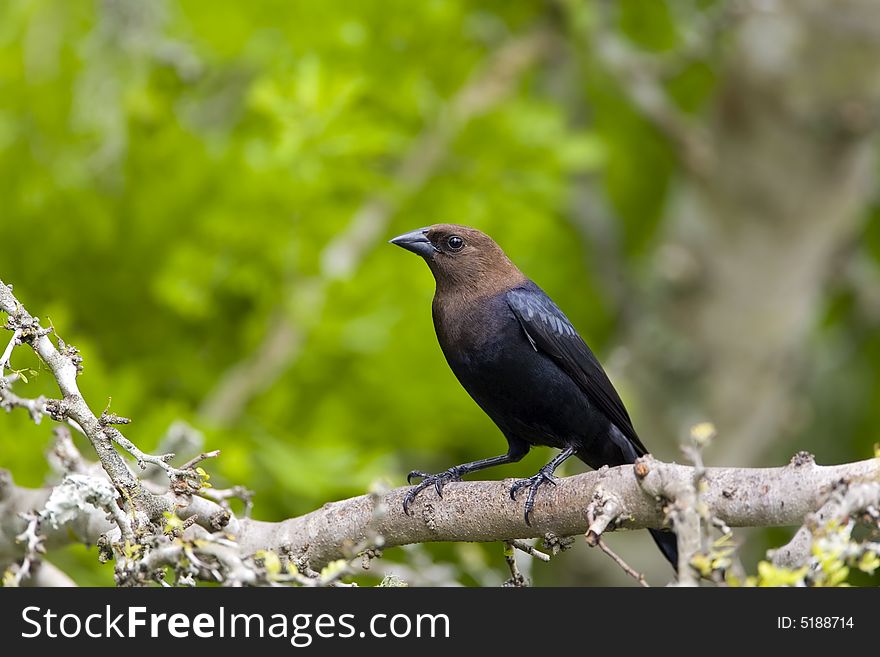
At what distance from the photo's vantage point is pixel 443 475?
3.31m

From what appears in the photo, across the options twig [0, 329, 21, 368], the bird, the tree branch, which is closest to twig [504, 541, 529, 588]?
the tree branch

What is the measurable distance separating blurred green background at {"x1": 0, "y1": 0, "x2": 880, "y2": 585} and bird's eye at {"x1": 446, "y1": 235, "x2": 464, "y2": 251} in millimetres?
719

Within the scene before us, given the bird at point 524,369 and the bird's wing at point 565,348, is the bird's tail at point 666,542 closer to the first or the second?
the bird at point 524,369

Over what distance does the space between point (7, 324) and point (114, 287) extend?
9.14 ft

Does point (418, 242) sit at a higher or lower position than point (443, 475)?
higher

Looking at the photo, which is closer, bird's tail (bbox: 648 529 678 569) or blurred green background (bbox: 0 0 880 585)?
bird's tail (bbox: 648 529 678 569)

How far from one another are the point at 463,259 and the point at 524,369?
51 cm

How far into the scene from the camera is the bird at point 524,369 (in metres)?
3.56

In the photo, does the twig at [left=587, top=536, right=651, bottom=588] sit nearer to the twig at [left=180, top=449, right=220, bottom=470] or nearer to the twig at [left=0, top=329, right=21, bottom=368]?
the twig at [left=180, top=449, right=220, bottom=470]

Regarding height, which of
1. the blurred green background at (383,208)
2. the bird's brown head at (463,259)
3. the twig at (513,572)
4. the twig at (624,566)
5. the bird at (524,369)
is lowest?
the twig at (624,566)

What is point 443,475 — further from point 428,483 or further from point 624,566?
point 624,566

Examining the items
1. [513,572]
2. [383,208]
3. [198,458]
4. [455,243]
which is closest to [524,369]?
[455,243]

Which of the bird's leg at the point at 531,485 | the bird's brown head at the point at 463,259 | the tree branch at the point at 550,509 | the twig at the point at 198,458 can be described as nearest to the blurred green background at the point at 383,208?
the tree branch at the point at 550,509

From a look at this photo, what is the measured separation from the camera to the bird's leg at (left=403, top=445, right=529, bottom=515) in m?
2.99
